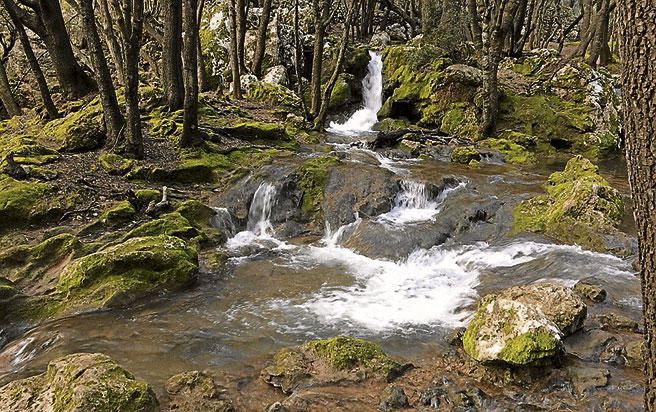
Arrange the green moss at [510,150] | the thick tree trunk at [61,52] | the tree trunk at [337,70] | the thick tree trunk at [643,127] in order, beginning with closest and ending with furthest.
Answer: the thick tree trunk at [643,127]
the thick tree trunk at [61,52]
the green moss at [510,150]
the tree trunk at [337,70]

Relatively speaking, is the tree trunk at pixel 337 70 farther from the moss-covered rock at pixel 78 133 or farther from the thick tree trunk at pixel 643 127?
the thick tree trunk at pixel 643 127

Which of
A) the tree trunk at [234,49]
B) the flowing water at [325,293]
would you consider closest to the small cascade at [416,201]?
the flowing water at [325,293]

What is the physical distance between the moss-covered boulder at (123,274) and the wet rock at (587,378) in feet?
18.7

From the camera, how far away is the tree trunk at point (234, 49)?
703 inches

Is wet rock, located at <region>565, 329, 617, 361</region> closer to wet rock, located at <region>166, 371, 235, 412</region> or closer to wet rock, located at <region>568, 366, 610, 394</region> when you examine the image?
wet rock, located at <region>568, 366, 610, 394</region>

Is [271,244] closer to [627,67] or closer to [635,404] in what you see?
[635,404]

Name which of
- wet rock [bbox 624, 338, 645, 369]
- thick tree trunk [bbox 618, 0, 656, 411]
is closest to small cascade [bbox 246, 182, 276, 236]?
wet rock [bbox 624, 338, 645, 369]

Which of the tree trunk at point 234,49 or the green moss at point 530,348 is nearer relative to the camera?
the green moss at point 530,348

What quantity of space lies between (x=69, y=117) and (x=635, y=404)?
14559mm

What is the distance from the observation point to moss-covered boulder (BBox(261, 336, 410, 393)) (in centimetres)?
496

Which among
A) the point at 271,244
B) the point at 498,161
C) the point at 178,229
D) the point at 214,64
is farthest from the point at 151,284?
the point at 214,64

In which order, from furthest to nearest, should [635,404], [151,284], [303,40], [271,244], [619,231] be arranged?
1. [303,40]
2. [271,244]
3. [619,231]
4. [151,284]
5. [635,404]

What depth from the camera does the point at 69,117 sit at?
13.4 meters

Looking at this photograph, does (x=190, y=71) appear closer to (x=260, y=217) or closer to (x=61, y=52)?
(x=260, y=217)
